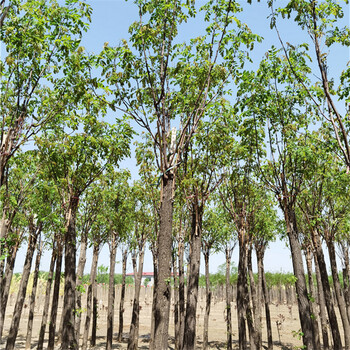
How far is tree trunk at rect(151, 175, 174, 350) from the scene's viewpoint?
21.4 ft

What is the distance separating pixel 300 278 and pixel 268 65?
7.12 meters

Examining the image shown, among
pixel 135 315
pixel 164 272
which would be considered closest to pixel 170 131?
pixel 164 272

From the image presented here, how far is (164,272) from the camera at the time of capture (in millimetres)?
6734

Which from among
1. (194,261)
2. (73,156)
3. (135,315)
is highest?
(73,156)

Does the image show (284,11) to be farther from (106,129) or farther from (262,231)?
(262,231)

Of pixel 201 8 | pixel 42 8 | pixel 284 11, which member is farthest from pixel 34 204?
pixel 284 11

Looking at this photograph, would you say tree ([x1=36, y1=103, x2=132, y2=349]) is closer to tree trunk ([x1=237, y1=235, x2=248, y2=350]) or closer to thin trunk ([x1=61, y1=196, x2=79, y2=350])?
thin trunk ([x1=61, y1=196, x2=79, y2=350])

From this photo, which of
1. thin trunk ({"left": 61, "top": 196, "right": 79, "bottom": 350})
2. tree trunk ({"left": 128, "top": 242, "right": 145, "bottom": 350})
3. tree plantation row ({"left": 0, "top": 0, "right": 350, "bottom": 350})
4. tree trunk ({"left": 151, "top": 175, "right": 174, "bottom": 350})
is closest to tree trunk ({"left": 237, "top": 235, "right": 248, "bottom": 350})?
tree plantation row ({"left": 0, "top": 0, "right": 350, "bottom": 350})

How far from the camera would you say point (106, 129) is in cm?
1207

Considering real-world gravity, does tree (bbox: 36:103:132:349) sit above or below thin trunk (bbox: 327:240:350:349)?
above

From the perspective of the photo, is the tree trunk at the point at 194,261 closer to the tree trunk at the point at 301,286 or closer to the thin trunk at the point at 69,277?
the tree trunk at the point at 301,286

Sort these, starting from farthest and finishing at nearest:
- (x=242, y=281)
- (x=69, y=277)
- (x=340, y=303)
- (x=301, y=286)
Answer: (x=340, y=303), (x=242, y=281), (x=69, y=277), (x=301, y=286)

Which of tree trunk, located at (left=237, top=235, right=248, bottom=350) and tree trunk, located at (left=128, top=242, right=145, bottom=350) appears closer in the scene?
tree trunk, located at (left=237, top=235, right=248, bottom=350)

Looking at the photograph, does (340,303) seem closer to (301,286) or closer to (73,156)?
(301,286)
